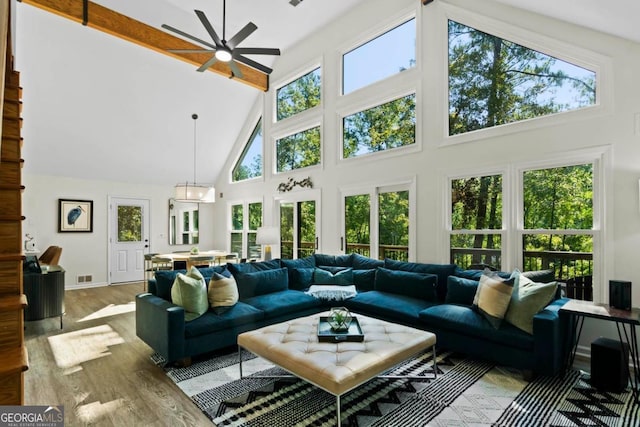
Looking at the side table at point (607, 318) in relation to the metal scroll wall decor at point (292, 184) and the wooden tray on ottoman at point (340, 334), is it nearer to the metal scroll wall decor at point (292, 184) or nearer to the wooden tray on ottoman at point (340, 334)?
the wooden tray on ottoman at point (340, 334)

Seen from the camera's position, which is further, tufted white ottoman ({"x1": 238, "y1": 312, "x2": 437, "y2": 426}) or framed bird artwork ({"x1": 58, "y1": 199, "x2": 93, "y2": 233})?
framed bird artwork ({"x1": 58, "y1": 199, "x2": 93, "y2": 233})

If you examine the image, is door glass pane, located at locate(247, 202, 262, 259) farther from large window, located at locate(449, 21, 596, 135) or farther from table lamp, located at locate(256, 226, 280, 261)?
large window, located at locate(449, 21, 596, 135)

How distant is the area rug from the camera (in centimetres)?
231

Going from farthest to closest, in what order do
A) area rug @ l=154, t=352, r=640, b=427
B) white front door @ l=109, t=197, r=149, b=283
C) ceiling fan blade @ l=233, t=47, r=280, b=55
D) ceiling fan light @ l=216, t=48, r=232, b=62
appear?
white front door @ l=109, t=197, r=149, b=283
ceiling fan blade @ l=233, t=47, r=280, b=55
ceiling fan light @ l=216, t=48, r=232, b=62
area rug @ l=154, t=352, r=640, b=427

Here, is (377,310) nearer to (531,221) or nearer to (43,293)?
(531,221)

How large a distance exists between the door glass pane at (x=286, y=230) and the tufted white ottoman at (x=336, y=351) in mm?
3811

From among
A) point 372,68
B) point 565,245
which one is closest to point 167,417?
point 565,245

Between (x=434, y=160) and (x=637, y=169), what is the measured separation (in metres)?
2.04

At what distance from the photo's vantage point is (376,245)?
531cm

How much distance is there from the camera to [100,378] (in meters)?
2.92

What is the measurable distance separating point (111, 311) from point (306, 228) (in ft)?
11.5

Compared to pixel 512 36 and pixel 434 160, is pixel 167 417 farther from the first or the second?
pixel 512 36

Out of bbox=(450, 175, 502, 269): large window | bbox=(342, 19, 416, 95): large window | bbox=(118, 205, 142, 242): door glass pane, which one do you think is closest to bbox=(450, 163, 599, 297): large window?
bbox=(450, 175, 502, 269): large window

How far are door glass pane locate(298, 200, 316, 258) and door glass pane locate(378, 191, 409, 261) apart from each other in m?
1.49
